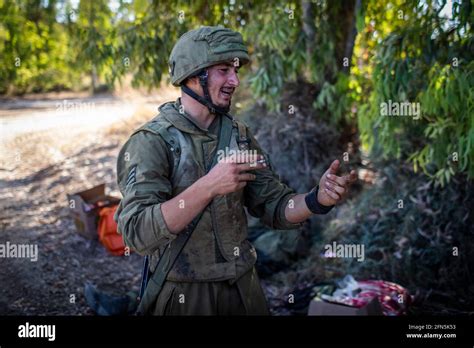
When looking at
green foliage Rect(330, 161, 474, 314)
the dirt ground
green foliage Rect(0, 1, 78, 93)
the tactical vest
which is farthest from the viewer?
green foliage Rect(0, 1, 78, 93)

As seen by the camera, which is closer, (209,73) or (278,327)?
(209,73)

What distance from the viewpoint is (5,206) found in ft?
23.0

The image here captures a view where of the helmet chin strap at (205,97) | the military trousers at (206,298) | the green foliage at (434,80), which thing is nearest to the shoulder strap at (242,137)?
the helmet chin strap at (205,97)

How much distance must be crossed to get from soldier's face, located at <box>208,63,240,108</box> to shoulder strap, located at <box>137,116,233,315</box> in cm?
13

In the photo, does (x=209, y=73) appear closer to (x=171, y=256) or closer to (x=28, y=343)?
(x=171, y=256)

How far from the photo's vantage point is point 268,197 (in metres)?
2.85

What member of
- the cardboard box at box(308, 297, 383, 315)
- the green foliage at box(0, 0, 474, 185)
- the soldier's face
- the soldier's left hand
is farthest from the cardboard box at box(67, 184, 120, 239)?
the soldier's left hand

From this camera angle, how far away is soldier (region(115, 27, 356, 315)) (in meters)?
2.46

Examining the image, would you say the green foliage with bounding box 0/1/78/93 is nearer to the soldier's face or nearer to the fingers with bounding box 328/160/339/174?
the soldier's face

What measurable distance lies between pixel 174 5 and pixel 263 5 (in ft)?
3.16

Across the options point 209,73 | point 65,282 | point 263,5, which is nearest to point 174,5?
point 263,5

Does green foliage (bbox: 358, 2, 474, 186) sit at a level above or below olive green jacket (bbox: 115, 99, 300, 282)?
above

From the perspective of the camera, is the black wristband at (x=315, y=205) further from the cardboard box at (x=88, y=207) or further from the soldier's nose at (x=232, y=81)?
the cardboard box at (x=88, y=207)

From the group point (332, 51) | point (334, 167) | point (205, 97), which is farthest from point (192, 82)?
point (332, 51)
